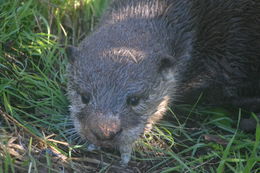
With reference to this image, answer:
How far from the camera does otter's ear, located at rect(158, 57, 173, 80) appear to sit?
8.95 ft

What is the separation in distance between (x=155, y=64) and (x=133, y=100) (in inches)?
11.5

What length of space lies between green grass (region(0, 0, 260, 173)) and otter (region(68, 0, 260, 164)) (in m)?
0.15

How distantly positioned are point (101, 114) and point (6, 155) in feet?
1.81

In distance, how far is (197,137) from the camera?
3.01 metres

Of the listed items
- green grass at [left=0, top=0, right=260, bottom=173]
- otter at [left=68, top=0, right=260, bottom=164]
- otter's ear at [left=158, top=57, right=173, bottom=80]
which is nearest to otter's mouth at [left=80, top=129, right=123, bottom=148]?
otter at [left=68, top=0, right=260, bottom=164]

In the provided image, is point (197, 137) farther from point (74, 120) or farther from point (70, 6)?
point (70, 6)

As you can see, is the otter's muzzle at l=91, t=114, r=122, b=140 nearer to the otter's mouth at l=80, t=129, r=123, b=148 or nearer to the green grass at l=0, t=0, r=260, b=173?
the otter's mouth at l=80, t=129, r=123, b=148

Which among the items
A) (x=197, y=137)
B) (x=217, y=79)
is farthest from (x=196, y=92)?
(x=197, y=137)

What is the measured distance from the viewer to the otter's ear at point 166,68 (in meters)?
2.73

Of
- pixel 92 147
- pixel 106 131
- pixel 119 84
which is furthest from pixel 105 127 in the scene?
pixel 92 147

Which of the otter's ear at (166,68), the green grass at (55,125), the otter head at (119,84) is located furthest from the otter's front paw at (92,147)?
the otter's ear at (166,68)

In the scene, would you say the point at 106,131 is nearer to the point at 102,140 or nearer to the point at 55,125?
the point at 102,140

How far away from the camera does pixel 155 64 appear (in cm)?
272

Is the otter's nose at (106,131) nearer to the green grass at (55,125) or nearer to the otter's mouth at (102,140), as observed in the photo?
the otter's mouth at (102,140)
